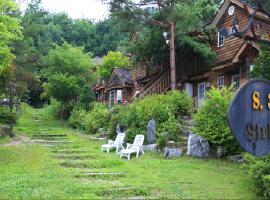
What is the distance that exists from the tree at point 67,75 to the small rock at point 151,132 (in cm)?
1652

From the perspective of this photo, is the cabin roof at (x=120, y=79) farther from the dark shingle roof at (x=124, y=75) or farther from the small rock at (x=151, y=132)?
the small rock at (x=151, y=132)

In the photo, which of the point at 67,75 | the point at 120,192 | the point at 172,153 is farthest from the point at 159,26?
the point at 120,192

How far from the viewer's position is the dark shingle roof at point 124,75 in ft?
116

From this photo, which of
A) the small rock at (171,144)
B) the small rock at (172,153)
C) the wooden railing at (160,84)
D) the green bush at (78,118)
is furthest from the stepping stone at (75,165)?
the green bush at (78,118)

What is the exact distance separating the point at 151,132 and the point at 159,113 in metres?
0.96

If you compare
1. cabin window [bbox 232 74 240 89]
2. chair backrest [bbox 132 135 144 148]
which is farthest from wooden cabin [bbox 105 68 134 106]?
chair backrest [bbox 132 135 144 148]

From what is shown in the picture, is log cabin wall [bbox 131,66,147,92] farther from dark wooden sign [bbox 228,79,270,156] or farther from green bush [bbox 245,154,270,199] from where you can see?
dark wooden sign [bbox 228,79,270,156]

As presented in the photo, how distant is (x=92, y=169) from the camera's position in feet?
42.2

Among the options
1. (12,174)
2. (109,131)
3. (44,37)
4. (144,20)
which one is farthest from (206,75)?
(44,37)

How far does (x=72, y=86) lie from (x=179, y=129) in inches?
751

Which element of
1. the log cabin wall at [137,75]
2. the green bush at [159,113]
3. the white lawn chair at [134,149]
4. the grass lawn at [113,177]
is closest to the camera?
the grass lawn at [113,177]

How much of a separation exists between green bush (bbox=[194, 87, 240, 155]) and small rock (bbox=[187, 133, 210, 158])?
21cm

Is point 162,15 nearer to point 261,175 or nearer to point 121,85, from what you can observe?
point 121,85

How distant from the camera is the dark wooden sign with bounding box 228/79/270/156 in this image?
13.0ft
